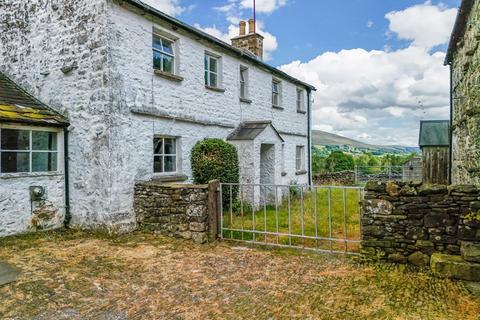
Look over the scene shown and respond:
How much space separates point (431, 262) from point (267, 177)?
8199mm

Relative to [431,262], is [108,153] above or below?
above

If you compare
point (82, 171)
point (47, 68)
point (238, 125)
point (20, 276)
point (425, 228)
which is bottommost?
point (20, 276)

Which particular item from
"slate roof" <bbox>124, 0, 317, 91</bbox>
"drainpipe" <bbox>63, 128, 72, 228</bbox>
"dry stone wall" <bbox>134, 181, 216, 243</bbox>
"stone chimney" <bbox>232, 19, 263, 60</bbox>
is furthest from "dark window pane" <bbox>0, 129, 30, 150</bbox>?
"stone chimney" <bbox>232, 19, 263, 60</bbox>

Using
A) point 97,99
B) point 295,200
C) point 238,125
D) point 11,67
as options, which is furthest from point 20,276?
point 295,200

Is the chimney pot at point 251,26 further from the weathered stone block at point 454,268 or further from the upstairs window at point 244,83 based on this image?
the weathered stone block at point 454,268

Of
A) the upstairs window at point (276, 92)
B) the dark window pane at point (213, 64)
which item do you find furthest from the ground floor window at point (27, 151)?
the upstairs window at point (276, 92)

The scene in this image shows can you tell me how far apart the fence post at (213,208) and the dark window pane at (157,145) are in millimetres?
2771

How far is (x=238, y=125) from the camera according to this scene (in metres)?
12.6

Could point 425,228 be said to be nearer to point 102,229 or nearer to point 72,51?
point 102,229

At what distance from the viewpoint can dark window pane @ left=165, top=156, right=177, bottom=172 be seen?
32.0 feet

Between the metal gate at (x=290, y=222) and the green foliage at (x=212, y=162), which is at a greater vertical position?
the green foliage at (x=212, y=162)

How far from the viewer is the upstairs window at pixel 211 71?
11.3 metres

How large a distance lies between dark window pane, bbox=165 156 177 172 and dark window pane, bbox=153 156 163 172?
0.76 feet

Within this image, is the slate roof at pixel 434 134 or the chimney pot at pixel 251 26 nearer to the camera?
the slate roof at pixel 434 134
